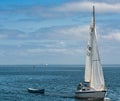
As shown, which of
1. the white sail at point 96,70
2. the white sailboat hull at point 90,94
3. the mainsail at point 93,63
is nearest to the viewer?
the white sailboat hull at point 90,94

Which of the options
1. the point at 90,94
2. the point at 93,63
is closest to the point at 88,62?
the point at 93,63

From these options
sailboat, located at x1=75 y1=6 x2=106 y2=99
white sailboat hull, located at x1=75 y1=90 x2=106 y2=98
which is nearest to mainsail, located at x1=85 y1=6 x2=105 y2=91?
sailboat, located at x1=75 y1=6 x2=106 y2=99

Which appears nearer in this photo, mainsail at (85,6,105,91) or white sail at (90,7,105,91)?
white sail at (90,7,105,91)

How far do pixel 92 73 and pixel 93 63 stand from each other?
6.67ft

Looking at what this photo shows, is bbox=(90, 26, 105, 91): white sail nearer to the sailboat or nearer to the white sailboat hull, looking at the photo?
the sailboat

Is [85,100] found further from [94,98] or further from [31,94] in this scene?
[31,94]

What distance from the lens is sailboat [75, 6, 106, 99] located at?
90.4 meters

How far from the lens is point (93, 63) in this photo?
92438mm

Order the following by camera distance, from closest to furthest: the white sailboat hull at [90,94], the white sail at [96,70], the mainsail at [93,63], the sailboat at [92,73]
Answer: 1. the white sailboat hull at [90,94]
2. the sailboat at [92,73]
3. the white sail at [96,70]
4. the mainsail at [93,63]

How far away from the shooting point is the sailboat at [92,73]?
9044 centimetres

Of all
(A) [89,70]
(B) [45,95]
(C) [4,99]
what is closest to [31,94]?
(B) [45,95]

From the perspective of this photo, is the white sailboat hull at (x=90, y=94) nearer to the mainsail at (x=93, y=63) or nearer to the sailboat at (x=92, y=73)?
the sailboat at (x=92, y=73)

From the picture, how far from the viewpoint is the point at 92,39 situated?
302ft

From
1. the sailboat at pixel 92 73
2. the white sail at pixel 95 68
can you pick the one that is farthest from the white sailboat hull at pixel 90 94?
the white sail at pixel 95 68
